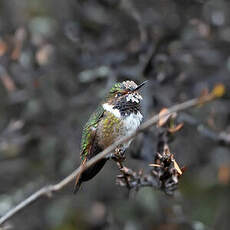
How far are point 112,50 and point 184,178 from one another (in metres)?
2.19

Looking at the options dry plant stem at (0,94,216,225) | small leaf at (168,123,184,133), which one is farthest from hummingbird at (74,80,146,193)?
dry plant stem at (0,94,216,225)

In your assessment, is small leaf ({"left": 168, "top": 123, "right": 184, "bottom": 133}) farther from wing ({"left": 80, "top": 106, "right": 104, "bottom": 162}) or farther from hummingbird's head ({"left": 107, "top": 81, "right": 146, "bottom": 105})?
wing ({"left": 80, "top": 106, "right": 104, "bottom": 162})

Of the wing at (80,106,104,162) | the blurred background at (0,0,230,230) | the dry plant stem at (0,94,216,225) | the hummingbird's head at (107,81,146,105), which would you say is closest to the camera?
the dry plant stem at (0,94,216,225)

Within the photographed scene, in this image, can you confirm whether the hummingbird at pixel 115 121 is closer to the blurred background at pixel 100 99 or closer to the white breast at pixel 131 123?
the white breast at pixel 131 123

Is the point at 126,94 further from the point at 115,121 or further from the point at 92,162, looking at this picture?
the point at 92,162

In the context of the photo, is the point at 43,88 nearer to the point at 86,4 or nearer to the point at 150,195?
the point at 86,4

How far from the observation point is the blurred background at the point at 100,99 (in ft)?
16.4

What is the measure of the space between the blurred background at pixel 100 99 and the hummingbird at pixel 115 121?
1.61 metres

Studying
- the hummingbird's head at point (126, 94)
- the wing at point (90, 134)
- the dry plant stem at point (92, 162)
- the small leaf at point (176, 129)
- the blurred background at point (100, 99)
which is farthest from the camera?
the blurred background at point (100, 99)

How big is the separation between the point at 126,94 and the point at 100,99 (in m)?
1.99

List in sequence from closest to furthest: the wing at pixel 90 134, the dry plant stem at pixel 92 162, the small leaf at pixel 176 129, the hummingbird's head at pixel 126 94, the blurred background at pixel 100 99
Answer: the dry plant stem at pixel 92 162 → the small leaf at pixel 176 129 → the hummingbird's head at pixel 126 94 → the wing at pixel 90 134 → the blurred background at pixel 100 99

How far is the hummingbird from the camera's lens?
2885 millimetres

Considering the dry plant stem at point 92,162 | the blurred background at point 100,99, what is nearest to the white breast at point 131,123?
the dry plant stem at point 92,162

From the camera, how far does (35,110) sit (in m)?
5.57
